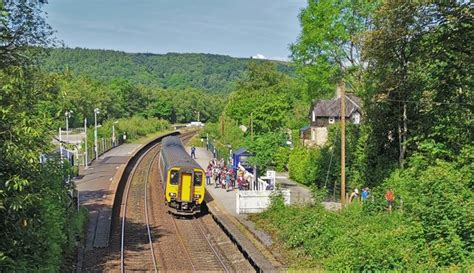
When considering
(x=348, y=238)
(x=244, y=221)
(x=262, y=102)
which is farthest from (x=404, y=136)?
(x=262, y=102)

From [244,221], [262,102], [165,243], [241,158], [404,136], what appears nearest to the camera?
[165,243]

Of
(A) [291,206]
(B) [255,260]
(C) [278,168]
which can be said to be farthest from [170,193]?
(C) [278,168]

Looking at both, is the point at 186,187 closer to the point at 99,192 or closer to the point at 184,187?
the point at 184,187

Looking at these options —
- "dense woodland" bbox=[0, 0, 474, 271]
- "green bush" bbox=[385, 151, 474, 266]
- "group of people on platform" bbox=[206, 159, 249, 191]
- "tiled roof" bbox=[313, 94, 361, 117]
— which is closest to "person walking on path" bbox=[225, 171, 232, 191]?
"group of people on platform" bbox=[206, 159, 249, 191]

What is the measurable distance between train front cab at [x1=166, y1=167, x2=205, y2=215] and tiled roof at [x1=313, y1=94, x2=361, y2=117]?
25337 mm

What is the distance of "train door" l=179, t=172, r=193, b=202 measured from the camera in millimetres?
26578

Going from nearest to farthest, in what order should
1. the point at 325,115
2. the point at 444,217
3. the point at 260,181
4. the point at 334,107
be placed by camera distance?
the point at 444,217 < the point at 260,181 < the point at 325,115 < the point at 334,107

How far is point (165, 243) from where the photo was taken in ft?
71.3

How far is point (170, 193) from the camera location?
2688 cm

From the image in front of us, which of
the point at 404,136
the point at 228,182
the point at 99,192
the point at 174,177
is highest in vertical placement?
the point at 404,136

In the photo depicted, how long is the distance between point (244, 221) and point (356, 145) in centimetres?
1030

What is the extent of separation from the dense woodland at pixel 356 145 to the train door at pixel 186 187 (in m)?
3.64

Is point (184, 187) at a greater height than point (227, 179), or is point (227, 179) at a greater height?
point (184, 187)

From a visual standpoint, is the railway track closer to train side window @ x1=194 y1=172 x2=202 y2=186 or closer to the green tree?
train side window @ x1=194 y1=172 x2=202 y2=186
